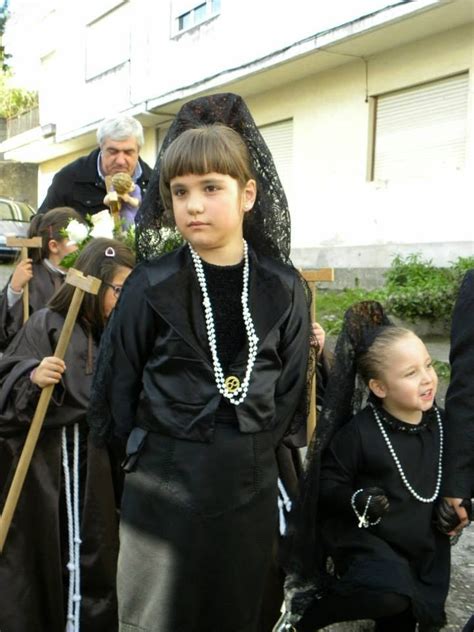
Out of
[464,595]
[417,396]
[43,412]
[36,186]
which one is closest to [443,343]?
[464,595]

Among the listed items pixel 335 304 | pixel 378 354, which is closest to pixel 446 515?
pixel 378 354

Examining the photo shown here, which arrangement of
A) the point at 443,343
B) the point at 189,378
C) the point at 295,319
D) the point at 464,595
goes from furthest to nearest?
the point at 443,343 < the point at 464,595 < the point at 295,319 < the point at 189,378

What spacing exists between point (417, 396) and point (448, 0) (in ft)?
21.5

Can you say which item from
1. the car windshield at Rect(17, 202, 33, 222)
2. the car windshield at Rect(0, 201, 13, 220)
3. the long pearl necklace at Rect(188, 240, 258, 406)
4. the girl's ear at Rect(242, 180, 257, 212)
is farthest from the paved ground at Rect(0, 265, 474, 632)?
the car windshield at Rect(17, 202, 33, 222)

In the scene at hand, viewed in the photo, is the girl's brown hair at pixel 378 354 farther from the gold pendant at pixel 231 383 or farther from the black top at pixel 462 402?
the gold pendant at pixel 231 383

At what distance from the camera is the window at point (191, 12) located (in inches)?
504

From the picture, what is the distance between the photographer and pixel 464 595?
11.2ft

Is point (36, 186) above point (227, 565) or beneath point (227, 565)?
above

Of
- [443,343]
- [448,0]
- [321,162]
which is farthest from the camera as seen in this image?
[321,162]

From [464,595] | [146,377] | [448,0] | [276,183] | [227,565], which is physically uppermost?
[448,0]

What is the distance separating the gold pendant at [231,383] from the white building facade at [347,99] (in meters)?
6.60

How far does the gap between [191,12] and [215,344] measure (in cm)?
1239

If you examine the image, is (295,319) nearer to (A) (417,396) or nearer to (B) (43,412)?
(A) (417,396)

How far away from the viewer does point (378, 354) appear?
2.80m
